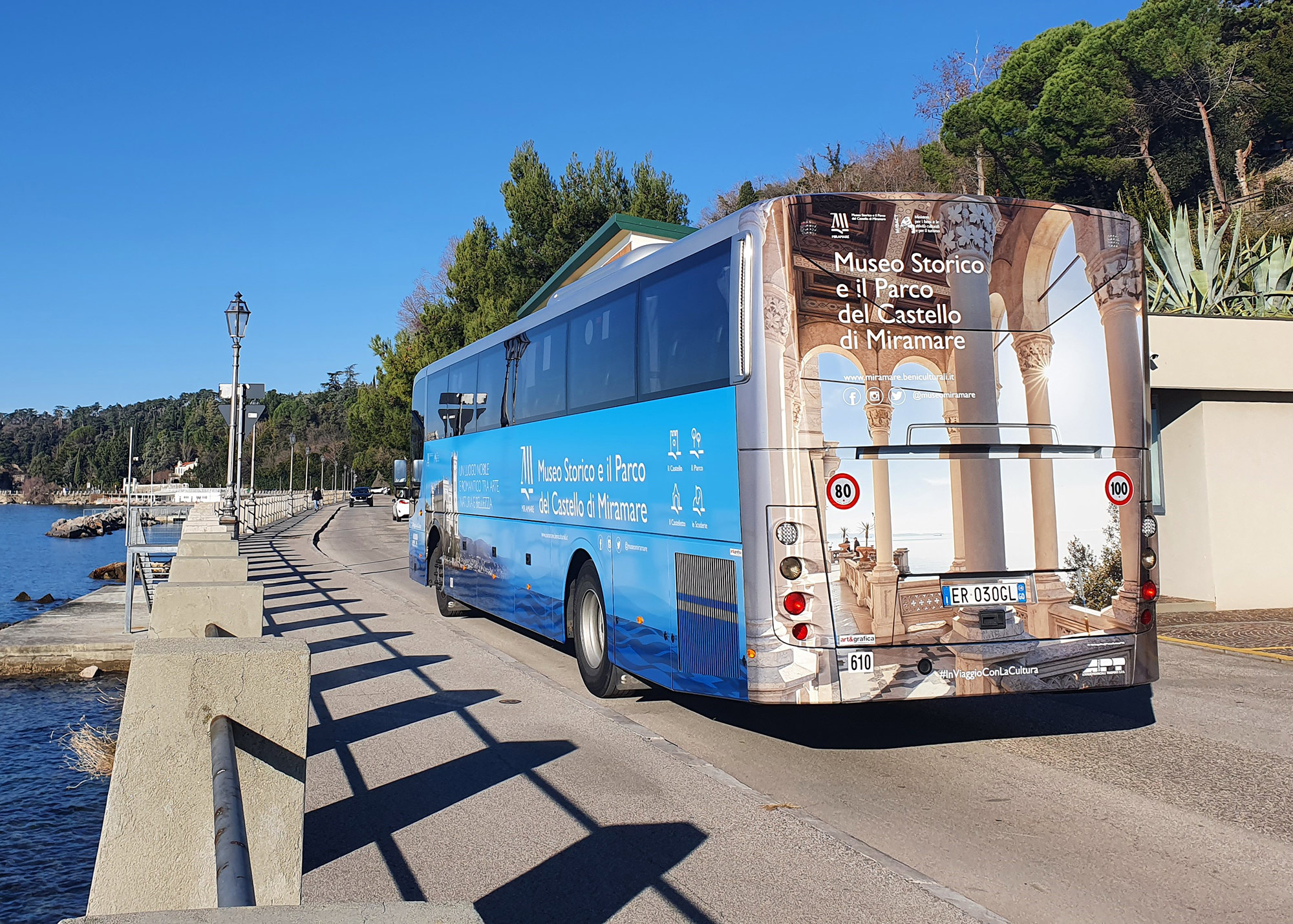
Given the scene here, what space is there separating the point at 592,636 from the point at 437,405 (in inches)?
286

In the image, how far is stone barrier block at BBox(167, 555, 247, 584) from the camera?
723cm

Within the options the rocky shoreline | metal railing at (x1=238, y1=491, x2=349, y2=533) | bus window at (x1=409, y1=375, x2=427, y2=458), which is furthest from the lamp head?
the rocky shoreline

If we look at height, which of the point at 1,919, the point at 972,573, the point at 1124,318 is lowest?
the point at 1,919

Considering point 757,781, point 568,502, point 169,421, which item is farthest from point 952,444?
point 169,421

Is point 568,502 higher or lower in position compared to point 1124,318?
lower

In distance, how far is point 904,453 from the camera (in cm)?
641

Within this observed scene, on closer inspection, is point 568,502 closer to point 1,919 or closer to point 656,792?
point 656,792

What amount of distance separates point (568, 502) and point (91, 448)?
17960cm

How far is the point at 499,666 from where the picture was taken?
1085 centimetres

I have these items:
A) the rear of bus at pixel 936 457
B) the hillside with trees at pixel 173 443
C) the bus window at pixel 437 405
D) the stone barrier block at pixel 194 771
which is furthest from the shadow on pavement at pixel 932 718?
the hillside with trees at pixel 173 443

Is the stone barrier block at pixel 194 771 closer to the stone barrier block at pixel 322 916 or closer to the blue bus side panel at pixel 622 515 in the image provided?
the stone barrier block at pixel 322 916

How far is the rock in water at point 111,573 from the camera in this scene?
29141 millimetres

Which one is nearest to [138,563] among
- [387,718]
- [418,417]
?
[418,417]

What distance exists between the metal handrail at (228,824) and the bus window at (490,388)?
9.56 m
